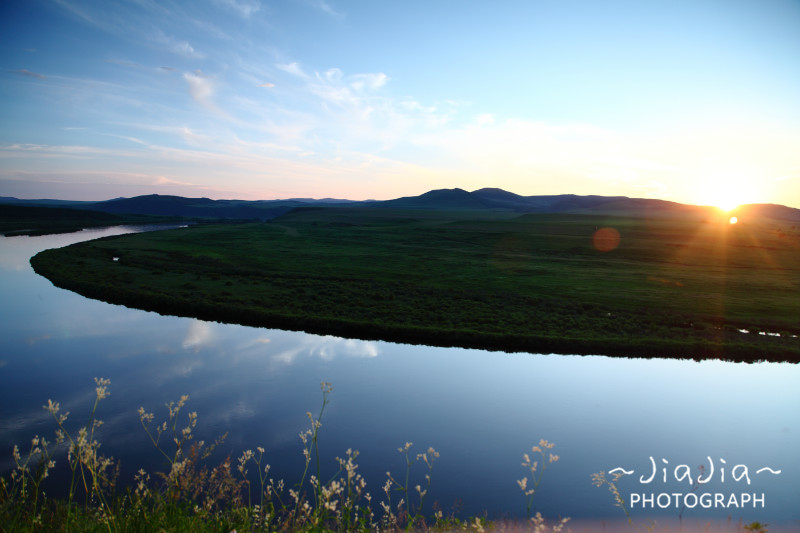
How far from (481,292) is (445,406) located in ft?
74.1

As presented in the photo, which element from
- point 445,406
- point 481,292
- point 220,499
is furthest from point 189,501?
point 481,292

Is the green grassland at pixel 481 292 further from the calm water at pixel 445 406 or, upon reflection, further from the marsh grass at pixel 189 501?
the marsh grass at pixel 189 501

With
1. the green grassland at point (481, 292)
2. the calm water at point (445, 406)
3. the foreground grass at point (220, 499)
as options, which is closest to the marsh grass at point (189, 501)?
the foreground grass at point (220, 499)

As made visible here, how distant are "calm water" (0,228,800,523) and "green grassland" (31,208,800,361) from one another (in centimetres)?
220

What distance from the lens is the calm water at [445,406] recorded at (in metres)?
12.7

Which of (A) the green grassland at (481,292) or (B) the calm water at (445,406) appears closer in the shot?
(B) the calm water at (445,406)

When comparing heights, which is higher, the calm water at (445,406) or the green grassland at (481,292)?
the green grassland at (481,292)

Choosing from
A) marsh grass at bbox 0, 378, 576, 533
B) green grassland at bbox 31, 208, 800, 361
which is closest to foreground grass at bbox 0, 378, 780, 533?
marsh grass at bbox 0, 378, 576, 533

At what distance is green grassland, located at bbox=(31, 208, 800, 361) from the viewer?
1090 inches

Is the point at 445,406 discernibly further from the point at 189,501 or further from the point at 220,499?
the point at 189,501

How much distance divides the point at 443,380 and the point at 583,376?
708cm

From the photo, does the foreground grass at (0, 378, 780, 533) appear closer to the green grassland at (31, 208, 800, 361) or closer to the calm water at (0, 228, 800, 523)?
the calm water at (0, 228, 800, 523)

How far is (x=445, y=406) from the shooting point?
707 inches

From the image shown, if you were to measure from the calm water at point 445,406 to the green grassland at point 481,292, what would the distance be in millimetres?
2203
